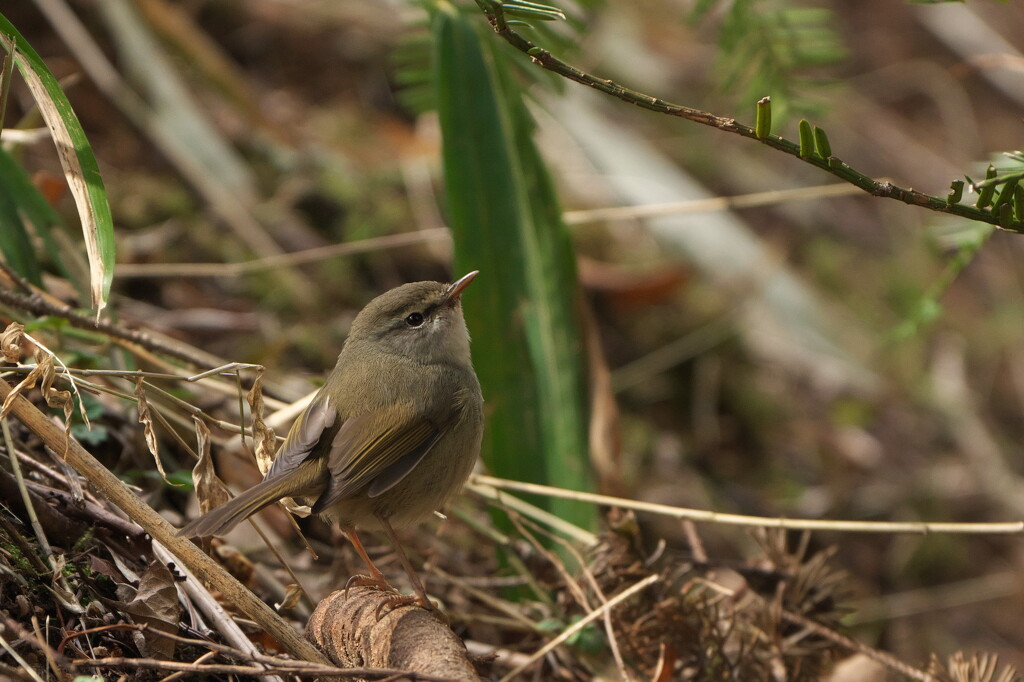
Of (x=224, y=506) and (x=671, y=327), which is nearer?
(x=224, y=506)

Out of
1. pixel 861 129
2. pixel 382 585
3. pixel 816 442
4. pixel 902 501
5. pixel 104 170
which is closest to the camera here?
pixel 382 585

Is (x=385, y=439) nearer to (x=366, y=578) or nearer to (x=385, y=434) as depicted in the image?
(x=385, y=434)

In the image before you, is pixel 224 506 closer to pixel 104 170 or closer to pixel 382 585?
pixel 382 585

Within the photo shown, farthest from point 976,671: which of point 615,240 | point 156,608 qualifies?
point 615,240

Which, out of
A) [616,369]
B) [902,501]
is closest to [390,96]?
[616,369]

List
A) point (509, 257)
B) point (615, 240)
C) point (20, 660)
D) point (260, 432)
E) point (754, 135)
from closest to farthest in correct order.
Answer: point (20, 660) < point (754, 135) < point (260, 432) < point (509, 257) < point (615, 240)

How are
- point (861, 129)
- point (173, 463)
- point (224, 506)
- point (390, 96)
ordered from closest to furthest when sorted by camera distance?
point (224, 506)
point (173, 463)
point (390, 96)
point (861, 129)

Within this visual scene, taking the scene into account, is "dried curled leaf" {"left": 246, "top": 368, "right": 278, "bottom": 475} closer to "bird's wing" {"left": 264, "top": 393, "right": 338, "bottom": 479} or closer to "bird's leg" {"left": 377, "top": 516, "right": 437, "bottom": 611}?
"bird's wing" {"left": 264, "top": 393, "right": 338, "bottom": 479}
